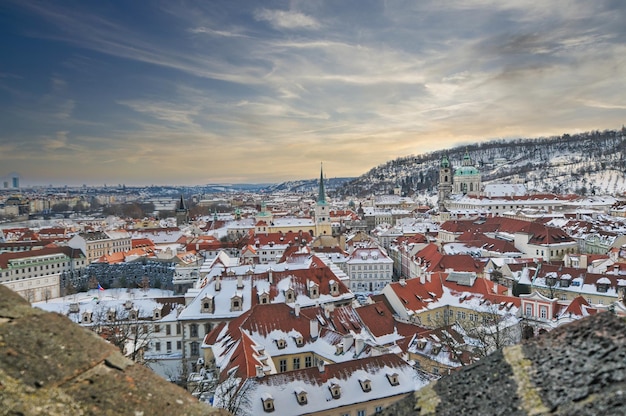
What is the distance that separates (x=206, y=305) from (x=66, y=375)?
27550 mm

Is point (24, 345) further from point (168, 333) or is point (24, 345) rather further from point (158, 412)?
point (168, 333)

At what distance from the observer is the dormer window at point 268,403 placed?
1773 centimetres

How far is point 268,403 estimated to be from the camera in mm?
17828

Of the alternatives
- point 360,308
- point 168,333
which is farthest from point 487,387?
point 168,333

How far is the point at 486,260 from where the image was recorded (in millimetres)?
50500

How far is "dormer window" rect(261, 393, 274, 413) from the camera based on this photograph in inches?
698

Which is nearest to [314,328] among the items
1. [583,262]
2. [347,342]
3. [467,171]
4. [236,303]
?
[347,342]

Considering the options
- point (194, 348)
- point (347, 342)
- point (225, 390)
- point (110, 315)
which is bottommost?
point (194, 348)

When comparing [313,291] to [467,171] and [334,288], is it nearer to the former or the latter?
[334,288]

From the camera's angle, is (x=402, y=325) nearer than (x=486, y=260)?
Yes

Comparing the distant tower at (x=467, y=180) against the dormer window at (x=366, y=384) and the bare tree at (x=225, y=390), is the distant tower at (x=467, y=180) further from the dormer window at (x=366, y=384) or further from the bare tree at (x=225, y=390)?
the bare tree at (x=225, y=390)

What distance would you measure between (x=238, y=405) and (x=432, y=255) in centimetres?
4074

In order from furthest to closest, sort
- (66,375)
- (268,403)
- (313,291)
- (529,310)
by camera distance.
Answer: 1. (313,291)
2. (529,310)
3. (268,403)
4. (66,375)

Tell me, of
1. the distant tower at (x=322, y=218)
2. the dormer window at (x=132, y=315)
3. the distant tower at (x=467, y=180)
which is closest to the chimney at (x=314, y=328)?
the dormer window at (x=132, y=315)
